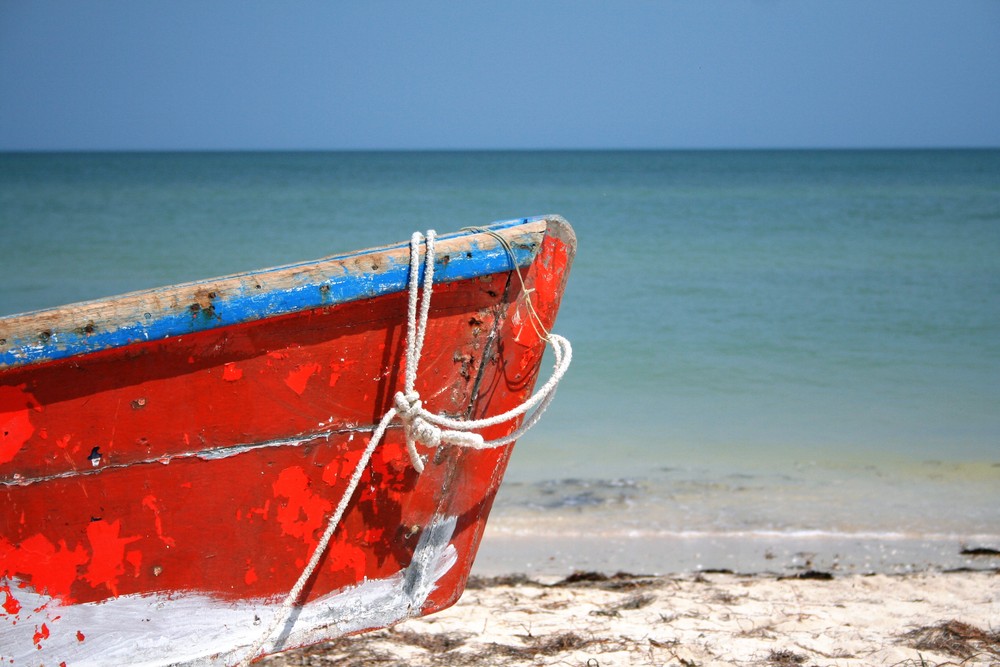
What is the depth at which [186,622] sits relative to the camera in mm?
2123

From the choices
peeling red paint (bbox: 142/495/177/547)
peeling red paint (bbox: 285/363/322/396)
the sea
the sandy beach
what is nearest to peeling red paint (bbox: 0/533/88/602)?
peeling red paint (bbox: 142/495/177/547)

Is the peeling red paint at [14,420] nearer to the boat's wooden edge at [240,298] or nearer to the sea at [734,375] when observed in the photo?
the boat's wooden edge at [240,298]

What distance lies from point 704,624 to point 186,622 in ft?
5.79

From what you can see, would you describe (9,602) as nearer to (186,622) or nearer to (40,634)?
(40,634)

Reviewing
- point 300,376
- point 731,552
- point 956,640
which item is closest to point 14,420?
point 300,376

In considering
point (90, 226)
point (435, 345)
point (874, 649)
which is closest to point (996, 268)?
point (874, 649)

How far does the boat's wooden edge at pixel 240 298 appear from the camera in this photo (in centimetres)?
186

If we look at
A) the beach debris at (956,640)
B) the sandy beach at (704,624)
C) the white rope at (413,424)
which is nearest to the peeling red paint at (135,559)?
the white rope at (413,424)

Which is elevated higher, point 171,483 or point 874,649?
point 171,483

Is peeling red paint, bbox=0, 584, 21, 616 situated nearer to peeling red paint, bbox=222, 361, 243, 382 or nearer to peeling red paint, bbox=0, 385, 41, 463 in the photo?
peeling red paint, bbox=0, 385, 41, 463

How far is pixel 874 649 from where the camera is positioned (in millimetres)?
2805

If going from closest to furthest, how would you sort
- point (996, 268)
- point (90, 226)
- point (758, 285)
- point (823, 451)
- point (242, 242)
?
point (823, 451), point (758, 285), point (996, 268), point (242, 242), point (90, 226)

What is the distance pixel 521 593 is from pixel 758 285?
9.74 m

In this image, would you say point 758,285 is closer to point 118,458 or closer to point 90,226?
point 118,458
